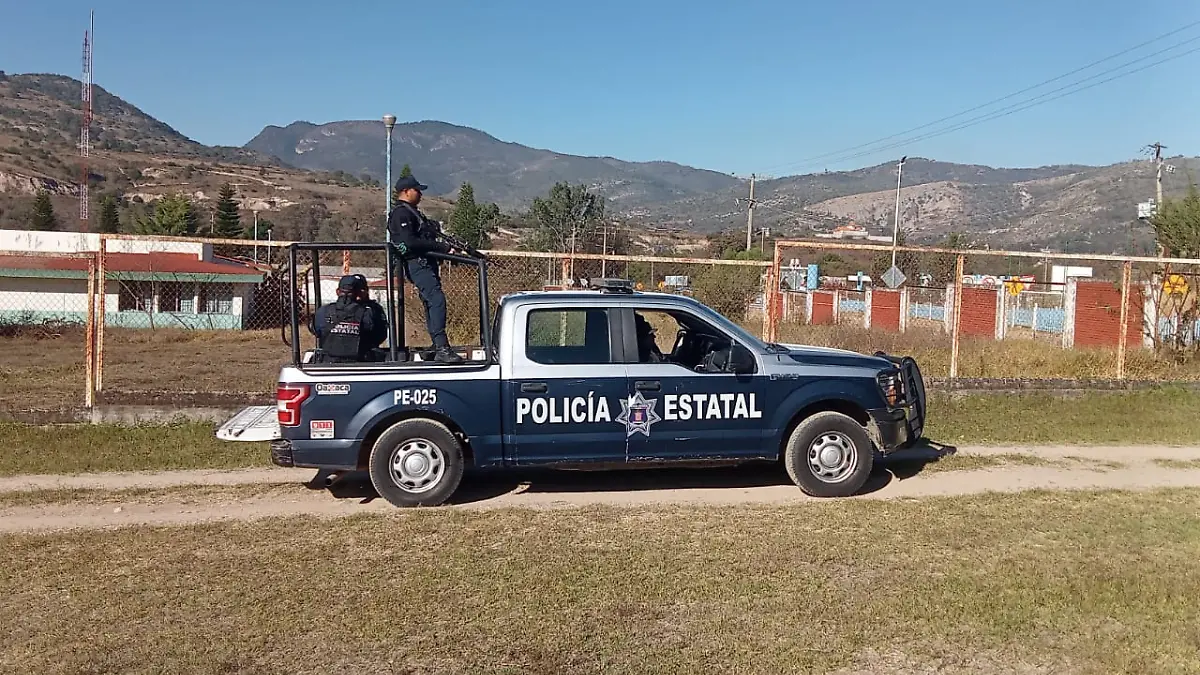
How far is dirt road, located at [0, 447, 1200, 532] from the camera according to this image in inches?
295

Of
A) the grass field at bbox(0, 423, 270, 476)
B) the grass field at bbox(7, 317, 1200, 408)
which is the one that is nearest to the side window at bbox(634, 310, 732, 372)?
the grass field at bbox(0, 423, 270, 476)

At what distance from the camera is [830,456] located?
7.84 m

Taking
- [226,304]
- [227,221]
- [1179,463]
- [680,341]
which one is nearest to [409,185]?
[680,341]

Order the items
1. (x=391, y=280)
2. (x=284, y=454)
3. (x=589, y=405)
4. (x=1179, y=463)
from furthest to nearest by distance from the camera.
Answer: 1. (x=1179, y=463)
2. (x=391, y=280)
3. (x=589, y=405)
4. (x=284, y=454)

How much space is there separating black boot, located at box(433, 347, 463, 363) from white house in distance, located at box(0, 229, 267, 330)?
21711 mm

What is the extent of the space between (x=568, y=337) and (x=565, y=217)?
53401 mm

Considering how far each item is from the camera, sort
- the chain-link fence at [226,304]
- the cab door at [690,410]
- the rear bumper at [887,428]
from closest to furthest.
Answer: the cab door at [690,410]
the rear bumper at [887,428]
the chain-link fence at [226,304]

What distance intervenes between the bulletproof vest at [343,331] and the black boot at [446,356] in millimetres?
637

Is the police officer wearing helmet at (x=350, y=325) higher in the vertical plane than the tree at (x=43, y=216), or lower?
lower

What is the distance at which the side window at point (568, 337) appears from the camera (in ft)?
25.1

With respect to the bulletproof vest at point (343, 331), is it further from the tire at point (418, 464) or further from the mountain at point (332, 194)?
the mountain at point (332, 194)

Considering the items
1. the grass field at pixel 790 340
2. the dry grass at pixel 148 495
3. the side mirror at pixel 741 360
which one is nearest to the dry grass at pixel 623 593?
the dry grass at pixel 148 495

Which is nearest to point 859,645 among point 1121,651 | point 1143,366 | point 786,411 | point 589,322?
point 1121,651

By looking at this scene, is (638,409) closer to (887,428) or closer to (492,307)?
(887,428)
